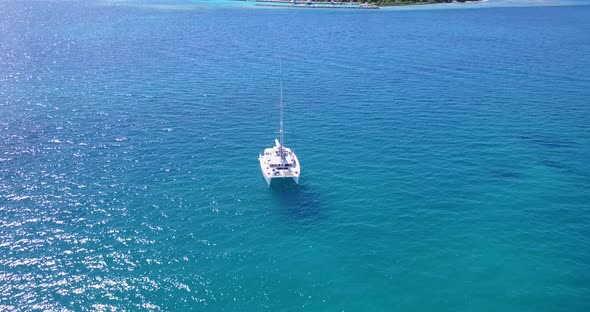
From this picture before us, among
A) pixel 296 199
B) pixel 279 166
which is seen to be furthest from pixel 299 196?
pixel 279 166

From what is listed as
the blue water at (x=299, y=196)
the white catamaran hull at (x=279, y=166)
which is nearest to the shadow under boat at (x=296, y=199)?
the blue water at (x=299, y=196)

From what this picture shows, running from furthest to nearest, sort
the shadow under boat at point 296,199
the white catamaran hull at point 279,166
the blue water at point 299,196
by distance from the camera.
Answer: the white catamaran hull at point 279,166 → the shadow under boat at point 296,199 → the blue water at point 299,196

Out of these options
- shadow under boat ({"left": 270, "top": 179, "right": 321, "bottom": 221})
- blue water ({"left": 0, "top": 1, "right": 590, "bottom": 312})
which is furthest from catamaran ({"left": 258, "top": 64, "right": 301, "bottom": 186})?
blue water ({"left": 0, "top": 1, "right": 590, "bottom": 312})

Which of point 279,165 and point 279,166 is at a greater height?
point 279,165

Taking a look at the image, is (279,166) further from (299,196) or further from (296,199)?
(296,199)

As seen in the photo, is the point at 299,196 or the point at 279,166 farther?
the point at 279,166

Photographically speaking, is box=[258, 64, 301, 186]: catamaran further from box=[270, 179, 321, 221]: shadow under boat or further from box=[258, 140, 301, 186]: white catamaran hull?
box=[270, 179, 321, 221]: shadow under boat

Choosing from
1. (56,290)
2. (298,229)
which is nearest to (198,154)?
(298,229)

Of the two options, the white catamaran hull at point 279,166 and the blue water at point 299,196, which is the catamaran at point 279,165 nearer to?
the white catamaran hull at point 279,166
